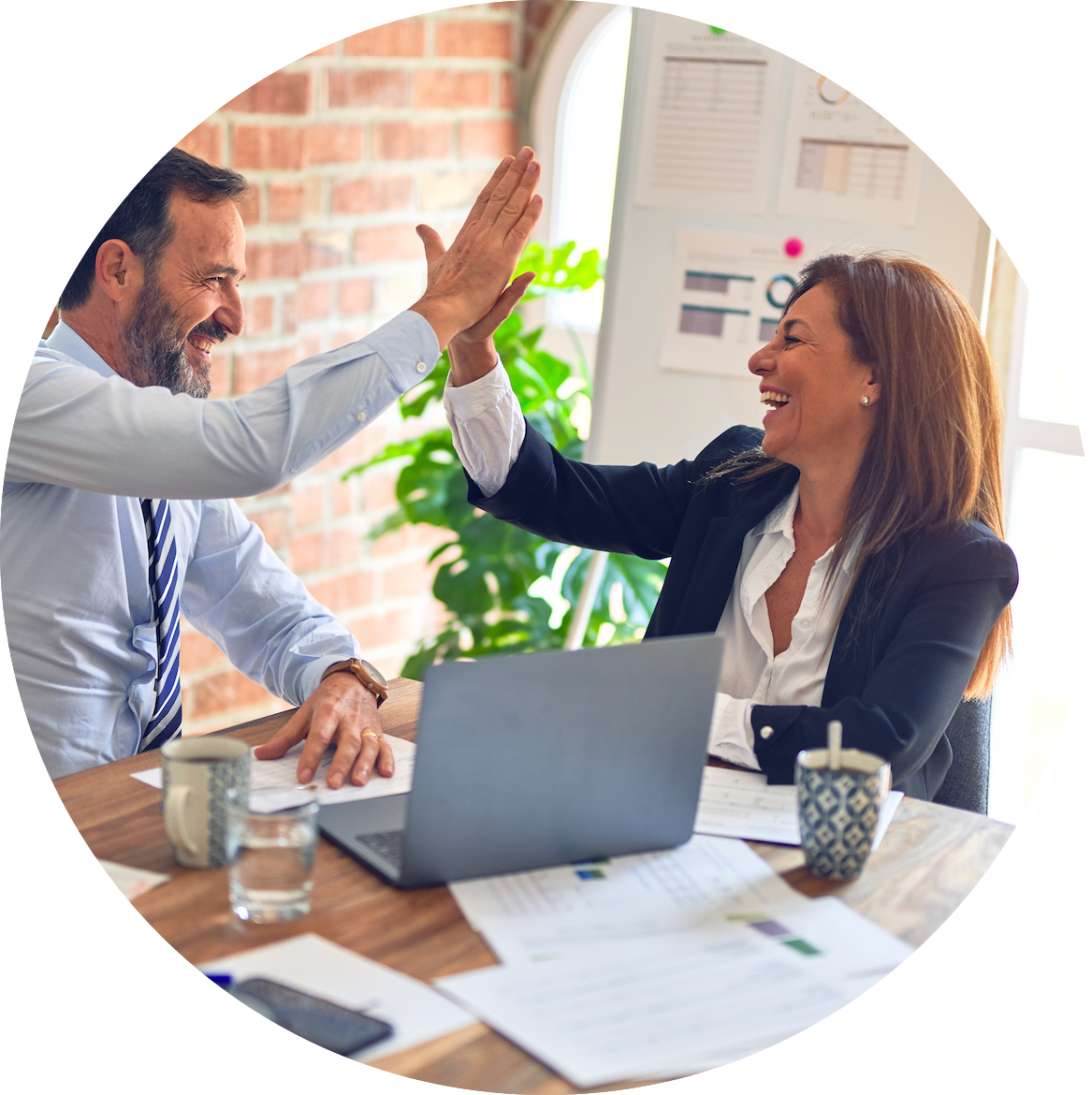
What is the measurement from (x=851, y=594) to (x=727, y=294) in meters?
0.99

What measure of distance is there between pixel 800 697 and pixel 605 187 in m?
2.04

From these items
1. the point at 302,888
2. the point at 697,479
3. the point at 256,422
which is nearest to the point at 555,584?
the point at 697,479

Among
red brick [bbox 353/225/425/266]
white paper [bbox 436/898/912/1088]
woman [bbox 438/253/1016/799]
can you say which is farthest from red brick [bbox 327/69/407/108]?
white paper [bbox 436/898/912/1088]

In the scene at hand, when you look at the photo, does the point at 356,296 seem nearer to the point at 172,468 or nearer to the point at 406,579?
the point at 406,579

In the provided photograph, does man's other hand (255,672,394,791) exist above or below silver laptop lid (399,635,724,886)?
below

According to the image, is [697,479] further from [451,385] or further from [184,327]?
[184,327]

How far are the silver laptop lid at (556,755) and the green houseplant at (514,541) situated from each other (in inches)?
62.9

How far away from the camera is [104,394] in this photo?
1.31m

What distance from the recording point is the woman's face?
163 centimetres

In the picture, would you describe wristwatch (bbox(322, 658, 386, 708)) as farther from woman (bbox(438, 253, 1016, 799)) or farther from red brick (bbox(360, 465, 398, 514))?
red brick (bbox(360, 465, 398, 514))

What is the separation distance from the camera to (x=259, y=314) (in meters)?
2.53

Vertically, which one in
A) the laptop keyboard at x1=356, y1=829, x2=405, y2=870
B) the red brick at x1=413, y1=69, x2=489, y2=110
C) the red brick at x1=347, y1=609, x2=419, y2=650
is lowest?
the red brick at x1=347, y1=609, x2=419, y2=650

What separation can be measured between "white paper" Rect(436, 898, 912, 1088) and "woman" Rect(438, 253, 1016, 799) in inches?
16.7

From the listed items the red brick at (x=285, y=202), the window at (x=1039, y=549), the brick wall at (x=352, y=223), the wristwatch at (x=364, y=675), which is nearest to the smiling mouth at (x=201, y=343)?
the wristwatch at (x=364, y=675)
